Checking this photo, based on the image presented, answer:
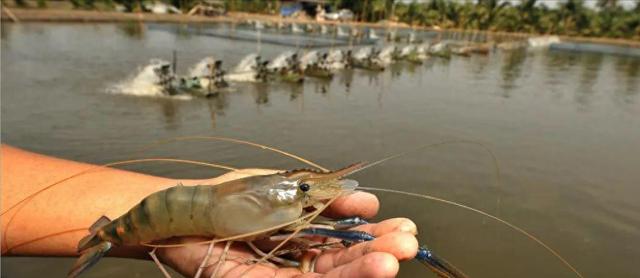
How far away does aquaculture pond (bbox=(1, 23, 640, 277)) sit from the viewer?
22.7ft

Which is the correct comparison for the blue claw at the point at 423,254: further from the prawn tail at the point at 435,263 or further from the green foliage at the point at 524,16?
the green foliage at the point at 524,16

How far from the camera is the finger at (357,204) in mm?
3318

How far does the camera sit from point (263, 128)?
12203 millimetres

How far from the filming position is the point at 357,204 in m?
3.33

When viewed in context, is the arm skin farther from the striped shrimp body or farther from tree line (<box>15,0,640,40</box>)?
tree line (<box>15,0,640,40</box>)

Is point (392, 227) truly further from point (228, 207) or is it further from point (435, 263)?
point (228, 207)

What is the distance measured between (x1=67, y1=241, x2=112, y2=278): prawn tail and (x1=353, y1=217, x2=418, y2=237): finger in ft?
5.93

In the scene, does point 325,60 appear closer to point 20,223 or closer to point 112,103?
point 112,103

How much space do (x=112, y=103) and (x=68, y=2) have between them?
5107cm

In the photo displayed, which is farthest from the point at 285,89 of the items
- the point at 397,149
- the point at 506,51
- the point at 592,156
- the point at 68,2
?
the point at 68,2

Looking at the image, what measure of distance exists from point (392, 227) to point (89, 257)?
211 cm

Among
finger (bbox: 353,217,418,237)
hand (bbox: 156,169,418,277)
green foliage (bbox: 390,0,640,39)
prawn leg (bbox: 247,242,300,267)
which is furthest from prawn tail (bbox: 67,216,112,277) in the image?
green foliage (bbox: 390,0,640,39)

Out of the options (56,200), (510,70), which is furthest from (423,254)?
(510,70)

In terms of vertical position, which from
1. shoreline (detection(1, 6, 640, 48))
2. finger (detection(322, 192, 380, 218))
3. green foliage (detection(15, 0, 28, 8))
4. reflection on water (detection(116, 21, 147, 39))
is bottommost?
finger (detection(322, 192, 380, 218))
